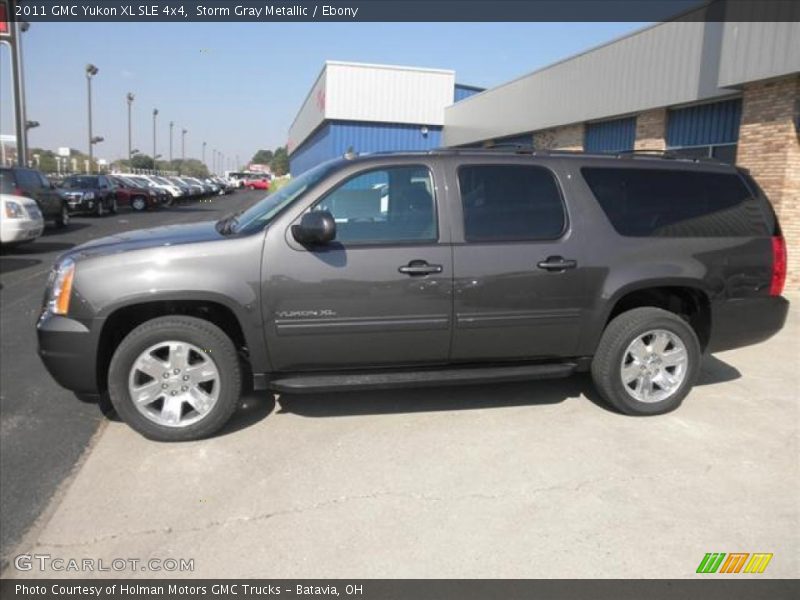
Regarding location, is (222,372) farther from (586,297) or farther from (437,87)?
(437,87)

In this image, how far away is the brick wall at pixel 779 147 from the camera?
9414 millimetres

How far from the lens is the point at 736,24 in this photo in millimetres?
10055

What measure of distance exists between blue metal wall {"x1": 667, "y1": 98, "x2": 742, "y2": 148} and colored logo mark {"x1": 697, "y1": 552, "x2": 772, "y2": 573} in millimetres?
9607

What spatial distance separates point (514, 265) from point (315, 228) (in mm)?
1369

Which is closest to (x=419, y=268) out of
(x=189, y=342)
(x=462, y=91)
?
(x=189, y=342)

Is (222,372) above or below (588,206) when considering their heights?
below

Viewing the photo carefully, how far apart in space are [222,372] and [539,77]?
695 inches

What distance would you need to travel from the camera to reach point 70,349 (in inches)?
154

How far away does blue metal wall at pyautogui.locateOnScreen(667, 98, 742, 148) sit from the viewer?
10.9 m

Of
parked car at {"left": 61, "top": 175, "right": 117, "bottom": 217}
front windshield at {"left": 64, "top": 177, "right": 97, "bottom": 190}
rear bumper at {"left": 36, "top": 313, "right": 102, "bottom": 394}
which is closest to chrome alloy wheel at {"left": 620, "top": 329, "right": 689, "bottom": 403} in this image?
rear bumper at {"left": 36, "top": 313, "right": 102, "bottom": 394}

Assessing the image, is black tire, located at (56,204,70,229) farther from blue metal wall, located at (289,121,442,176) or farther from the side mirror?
the side mirror

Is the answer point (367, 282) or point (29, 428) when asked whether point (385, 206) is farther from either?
point (29, 428)
